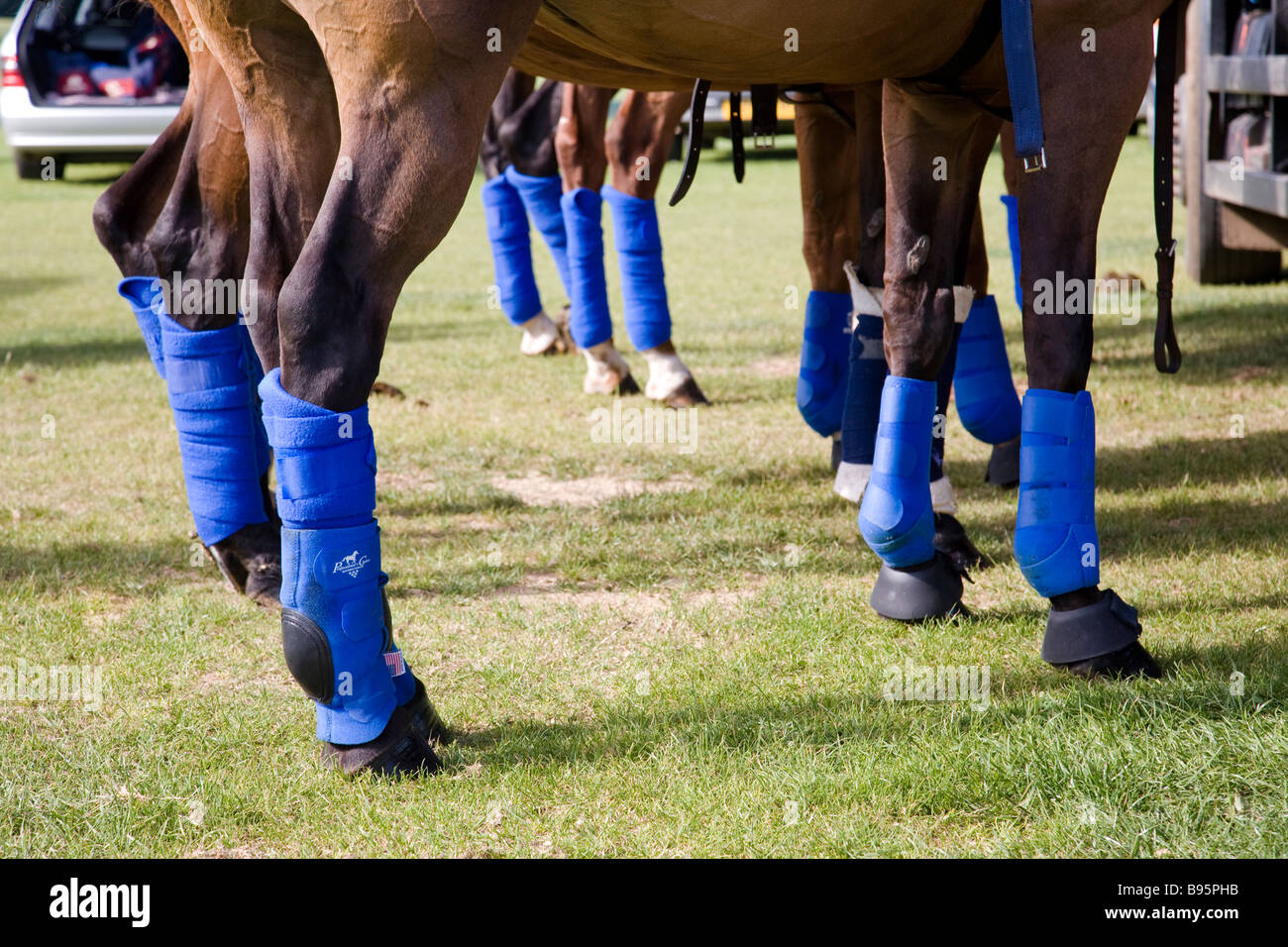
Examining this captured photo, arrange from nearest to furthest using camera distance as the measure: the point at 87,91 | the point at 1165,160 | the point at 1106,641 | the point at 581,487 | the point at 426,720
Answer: the point at 426,720 → the point at 1106,641 → the point at 1165,160 → the point at 581,487 → the point at 87,91

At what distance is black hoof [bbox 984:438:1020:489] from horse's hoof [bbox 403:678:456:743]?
106 inches

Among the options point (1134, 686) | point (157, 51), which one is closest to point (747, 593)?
point (1134, 686)

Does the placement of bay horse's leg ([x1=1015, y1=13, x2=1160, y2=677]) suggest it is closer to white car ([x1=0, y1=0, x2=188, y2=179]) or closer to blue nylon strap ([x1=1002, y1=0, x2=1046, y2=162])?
blue nylon strap ([x1=1002, y1=0, x2=1046, y2=162])

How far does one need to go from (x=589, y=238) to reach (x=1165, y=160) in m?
3.85

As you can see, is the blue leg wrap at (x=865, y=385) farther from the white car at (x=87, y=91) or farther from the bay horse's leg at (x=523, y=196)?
the white car at (x=87, y=91)

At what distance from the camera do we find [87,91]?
17.5 m

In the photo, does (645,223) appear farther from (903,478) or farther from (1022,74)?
(1022,74)

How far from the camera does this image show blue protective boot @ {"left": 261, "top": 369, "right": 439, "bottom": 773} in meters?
2.51

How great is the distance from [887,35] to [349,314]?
1.34 metres

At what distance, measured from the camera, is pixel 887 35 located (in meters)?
2.87

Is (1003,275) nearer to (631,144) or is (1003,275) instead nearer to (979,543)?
(631,144)

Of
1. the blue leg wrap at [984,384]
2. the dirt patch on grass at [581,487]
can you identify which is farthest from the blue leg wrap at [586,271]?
the blue leg wrap at [984,384]

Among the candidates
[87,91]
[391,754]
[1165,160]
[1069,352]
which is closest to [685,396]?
[1165,160]

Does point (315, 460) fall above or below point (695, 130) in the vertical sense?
below
